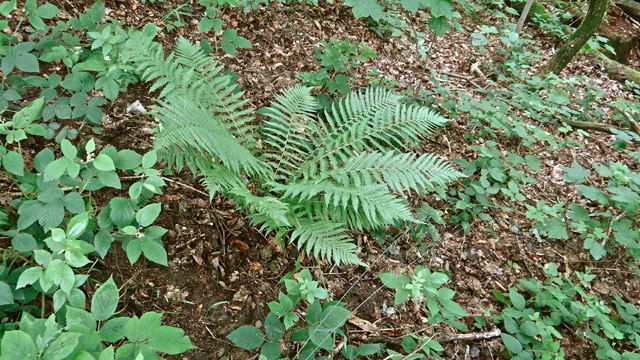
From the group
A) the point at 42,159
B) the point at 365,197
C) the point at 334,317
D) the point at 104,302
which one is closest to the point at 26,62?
the point at 42,159

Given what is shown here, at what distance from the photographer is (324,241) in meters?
1.98

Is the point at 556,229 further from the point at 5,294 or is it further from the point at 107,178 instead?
the point at 5,294

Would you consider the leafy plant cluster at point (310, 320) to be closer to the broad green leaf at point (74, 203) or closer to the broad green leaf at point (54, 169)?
the broad green leaf at point (74, 203)

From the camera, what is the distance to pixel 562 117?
172 inches

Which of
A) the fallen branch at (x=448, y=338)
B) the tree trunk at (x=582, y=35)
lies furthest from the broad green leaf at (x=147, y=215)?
the tree trunk at (x=582, y=35)

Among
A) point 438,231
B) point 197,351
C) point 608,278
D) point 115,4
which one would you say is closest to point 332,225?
point 197,351

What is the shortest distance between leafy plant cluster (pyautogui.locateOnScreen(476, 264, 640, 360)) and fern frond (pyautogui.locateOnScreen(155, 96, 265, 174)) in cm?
174

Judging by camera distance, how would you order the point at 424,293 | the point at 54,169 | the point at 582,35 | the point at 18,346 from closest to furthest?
1. the point at 18,346
2. the point at 54,169
3. the point at 424,293
4. the point at 582,35

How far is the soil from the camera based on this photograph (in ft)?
6.16

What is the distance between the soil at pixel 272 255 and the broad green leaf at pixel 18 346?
31.5 inches

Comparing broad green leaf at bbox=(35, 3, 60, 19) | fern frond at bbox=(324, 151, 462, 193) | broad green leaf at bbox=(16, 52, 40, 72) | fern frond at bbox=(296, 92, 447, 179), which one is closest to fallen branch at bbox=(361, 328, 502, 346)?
fern frond at bbox=(324, 151, 462, 193)

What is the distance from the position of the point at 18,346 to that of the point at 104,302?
0.24 meters

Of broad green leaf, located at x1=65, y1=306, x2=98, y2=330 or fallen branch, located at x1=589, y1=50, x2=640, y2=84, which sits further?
fallen branch, located at x1=589, y1=50, x2=640, y2=84

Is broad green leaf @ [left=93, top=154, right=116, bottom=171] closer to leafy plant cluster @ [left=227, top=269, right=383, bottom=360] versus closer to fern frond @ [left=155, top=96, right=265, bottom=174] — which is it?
fern frond @ [left=155, top=96, right=265, bottom=174]
